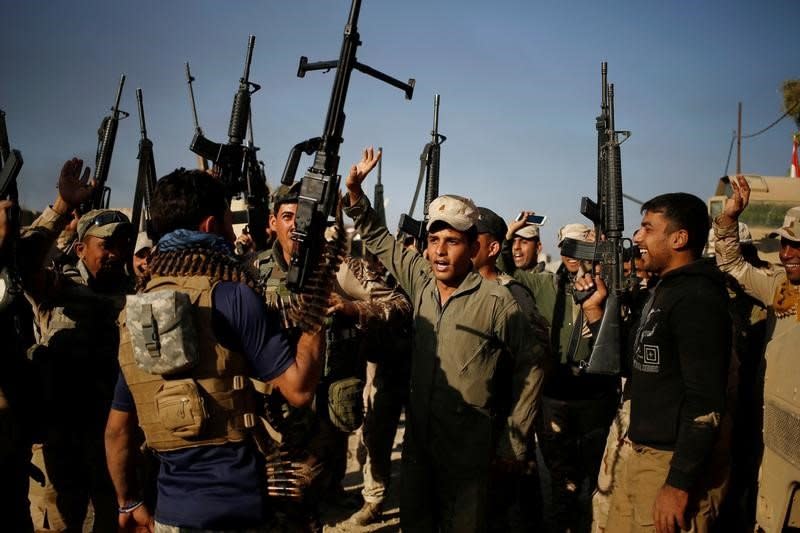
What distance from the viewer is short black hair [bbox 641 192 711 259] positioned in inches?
121

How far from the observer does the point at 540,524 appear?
4.64m

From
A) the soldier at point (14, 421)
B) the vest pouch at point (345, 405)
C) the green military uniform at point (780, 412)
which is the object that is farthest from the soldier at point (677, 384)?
the soldier at point (14, 421)

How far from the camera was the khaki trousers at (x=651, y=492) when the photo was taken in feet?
9.21

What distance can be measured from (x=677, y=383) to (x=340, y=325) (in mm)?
1845

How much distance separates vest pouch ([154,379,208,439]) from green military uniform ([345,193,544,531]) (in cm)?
152

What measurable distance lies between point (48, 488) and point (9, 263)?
67.0 inches

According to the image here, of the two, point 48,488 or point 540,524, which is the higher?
point 48,488

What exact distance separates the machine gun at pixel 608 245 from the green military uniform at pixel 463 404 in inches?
27.4

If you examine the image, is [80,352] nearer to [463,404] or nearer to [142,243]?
[142,243]

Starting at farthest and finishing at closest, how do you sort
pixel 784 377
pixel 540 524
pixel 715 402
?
pixel 540 524
pixel 784 377
pixel 715 402

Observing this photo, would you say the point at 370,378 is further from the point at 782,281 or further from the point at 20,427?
the point at 782,281

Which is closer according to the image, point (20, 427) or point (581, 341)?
point (20, 427)

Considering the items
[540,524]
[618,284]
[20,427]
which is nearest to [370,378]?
[540,524]

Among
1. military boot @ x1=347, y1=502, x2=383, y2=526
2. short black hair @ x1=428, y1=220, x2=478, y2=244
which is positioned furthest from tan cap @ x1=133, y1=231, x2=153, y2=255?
military boot @ x1=347, y1=502, x2=383, y2=526
